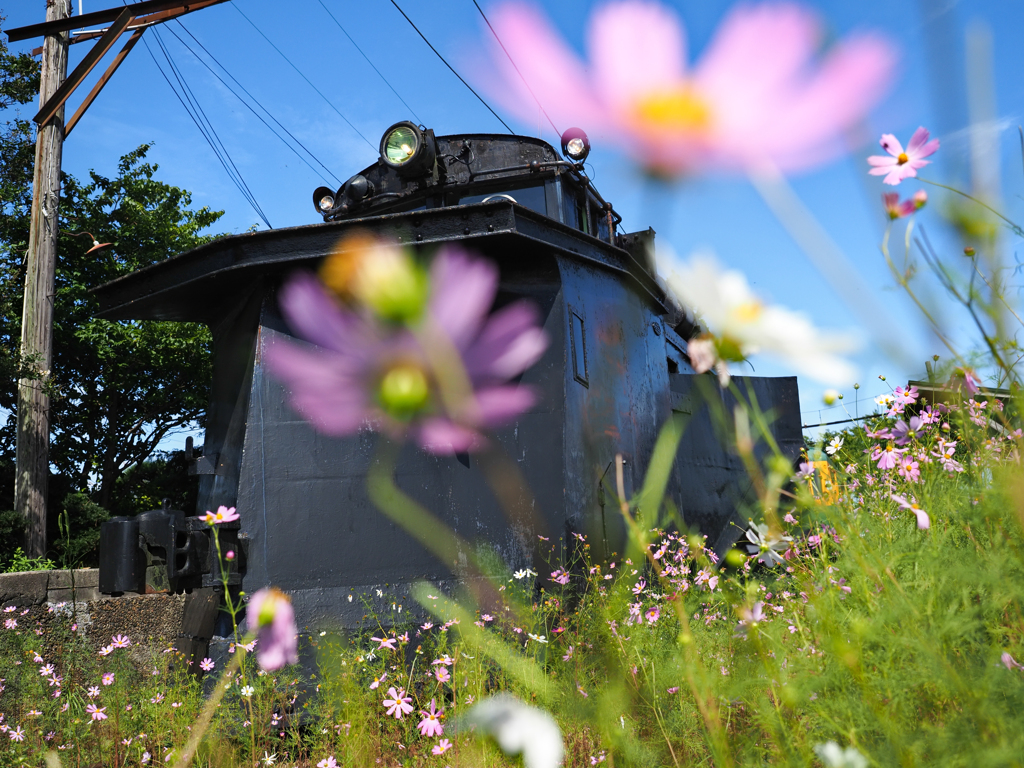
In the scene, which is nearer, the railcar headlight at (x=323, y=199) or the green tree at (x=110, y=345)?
the railcar headlight at (x=323, y=199)

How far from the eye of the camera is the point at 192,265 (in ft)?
15.0

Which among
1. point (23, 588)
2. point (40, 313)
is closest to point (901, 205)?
point (23, 588)

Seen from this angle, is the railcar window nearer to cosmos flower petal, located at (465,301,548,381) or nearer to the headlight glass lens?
the headlight glass lens

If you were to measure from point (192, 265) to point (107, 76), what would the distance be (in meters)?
7.71

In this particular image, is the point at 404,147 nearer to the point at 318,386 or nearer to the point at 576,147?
the point at 576,147

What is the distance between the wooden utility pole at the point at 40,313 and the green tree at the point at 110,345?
4.27 meters

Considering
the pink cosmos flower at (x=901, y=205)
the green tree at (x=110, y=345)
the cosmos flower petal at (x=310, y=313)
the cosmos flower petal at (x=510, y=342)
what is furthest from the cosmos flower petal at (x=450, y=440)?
the green tree at (x=110, y=345)

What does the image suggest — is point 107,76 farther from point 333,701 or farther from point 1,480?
point 333,701

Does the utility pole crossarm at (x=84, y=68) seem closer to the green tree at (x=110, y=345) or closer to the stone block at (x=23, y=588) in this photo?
the green tree at (x=110, y=345)

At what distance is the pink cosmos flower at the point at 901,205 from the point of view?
0.84m

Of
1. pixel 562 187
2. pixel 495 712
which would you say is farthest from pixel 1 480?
pixel 495 712

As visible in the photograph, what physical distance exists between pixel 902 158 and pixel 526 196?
4390 millimetres

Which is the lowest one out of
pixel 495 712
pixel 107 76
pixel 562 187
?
pixel 495 712

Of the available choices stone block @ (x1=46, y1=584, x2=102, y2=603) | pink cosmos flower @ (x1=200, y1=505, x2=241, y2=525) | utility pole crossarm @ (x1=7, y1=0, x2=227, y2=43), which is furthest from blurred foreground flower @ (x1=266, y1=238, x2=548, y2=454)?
utility pole crossarm @ (x1=7, y1=0, x2=227, y2=43)
